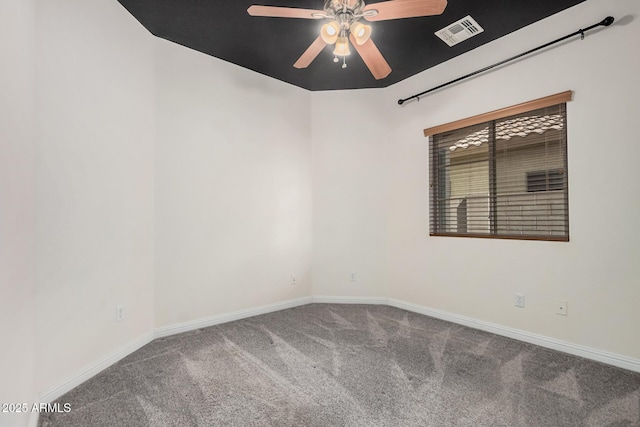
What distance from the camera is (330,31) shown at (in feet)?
6.22

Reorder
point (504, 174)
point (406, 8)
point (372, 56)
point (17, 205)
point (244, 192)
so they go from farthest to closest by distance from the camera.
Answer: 1. point (244, 192)
2. point (504, 174)
3. point (372, 56)
4. point (406, 8)
5. point (17, 205)

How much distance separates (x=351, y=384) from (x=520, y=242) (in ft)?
6.27

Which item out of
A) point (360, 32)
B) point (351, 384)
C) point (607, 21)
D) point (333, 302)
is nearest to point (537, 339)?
point (351, 384)

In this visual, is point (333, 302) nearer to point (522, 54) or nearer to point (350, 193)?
point (350, 193)

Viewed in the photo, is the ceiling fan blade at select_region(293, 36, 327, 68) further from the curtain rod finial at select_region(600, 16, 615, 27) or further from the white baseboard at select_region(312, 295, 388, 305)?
the white baseboard at select_region(312, 295, 388, 305)

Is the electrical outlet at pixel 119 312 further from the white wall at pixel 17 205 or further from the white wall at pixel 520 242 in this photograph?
the white wall at pixel 520 242

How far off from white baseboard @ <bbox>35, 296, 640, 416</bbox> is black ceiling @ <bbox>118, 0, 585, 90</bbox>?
2497mm

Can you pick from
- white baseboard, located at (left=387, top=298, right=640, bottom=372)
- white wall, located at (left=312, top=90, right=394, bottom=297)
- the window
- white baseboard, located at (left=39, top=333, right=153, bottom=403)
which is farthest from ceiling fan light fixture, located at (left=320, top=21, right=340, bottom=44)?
white baseboard, located at (left=387, top=298, right=640, bottom=372)

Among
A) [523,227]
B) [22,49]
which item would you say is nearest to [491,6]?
[523,227]

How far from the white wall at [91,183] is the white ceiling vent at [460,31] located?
2.60 meters

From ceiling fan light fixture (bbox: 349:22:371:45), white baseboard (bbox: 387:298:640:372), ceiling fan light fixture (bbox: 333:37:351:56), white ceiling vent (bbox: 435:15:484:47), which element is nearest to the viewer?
ceiling fan light fixture (bbox: 349:22:371:45)

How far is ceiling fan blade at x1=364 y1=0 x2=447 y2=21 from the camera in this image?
1671 millimetres

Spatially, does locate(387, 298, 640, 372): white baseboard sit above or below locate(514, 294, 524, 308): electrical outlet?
below

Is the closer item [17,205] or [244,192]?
[17,205]
